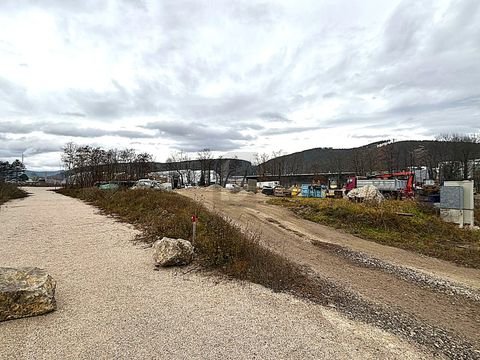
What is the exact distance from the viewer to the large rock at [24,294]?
4.50 m


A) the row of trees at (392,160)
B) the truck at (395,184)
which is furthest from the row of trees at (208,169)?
the truck at (395,184)

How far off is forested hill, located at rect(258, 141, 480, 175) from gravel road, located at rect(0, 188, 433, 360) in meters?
55.7

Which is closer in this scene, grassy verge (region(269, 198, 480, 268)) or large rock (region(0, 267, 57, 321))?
large rock (region(0, 267, 57, 321))

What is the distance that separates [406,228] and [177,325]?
1344 cm

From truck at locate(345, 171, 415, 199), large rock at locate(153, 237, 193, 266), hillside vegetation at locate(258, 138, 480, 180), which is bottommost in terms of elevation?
large rock at locate(153, 237, 193, 266)

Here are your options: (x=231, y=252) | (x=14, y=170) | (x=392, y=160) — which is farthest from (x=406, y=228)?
(x=14, y=170)

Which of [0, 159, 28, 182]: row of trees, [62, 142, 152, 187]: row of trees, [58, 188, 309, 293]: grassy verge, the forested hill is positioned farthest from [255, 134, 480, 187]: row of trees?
[0, 159, 28, 182]: row of trees

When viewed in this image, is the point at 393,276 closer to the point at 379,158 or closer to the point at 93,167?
the point at 93,167

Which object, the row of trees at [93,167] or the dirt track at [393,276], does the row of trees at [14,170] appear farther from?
the dirt track at [393,276]

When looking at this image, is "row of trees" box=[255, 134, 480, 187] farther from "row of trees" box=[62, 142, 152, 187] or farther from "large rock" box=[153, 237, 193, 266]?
"large rock" box=[153, 237, 193, 266]

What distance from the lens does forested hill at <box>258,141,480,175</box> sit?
5500 centimetres

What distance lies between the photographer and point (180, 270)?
7184mm

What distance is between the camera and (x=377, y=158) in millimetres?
65188

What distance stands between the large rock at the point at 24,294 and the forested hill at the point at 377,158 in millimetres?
58297
